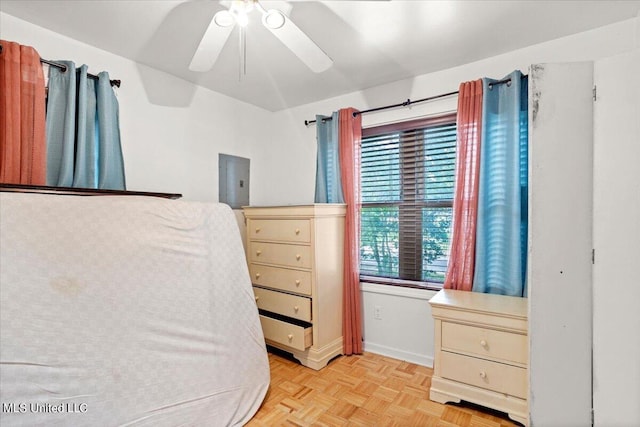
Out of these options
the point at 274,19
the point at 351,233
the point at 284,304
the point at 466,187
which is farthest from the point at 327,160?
the point at 274,19

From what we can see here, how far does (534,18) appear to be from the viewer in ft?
5.65

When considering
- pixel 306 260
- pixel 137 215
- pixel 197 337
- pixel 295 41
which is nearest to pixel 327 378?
pixel 306 260

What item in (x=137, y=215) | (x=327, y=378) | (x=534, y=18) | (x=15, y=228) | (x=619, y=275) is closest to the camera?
(x=15, y=228)

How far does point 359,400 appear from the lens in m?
1.91

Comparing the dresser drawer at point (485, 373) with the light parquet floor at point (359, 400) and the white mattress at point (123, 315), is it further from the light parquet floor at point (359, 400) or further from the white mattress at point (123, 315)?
the white mattress at point (123, 315)

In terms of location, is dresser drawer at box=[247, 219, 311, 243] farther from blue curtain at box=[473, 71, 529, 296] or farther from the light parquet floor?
blue curtain at box=[473, 71, 529, 296]

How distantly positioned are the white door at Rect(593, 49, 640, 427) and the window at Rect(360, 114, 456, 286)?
1.01 meters

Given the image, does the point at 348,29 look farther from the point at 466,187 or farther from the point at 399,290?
the point at 399,290

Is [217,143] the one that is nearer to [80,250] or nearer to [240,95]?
[240,95]

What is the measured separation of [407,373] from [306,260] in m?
1.12

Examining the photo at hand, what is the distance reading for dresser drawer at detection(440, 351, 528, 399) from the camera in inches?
66.5

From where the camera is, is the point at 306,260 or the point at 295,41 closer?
the point at 295,41

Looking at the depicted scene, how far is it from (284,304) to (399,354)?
3.36 feet

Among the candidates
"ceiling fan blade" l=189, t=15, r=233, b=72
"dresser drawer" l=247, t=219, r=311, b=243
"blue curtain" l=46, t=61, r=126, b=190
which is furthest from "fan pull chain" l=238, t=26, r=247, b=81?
"dresser drawer" l=247, t=219, r=311, b=243
